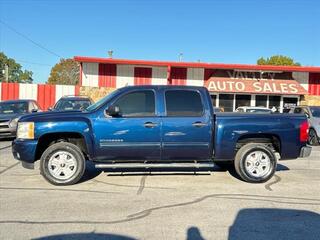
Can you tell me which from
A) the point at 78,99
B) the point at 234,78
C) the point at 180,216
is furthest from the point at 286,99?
the point at 180,216

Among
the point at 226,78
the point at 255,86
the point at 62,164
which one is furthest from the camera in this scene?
the point at 226,78

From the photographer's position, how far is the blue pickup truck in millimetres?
8016

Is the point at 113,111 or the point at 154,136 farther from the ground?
the point at 113,111

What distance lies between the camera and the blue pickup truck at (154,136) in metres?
8.02

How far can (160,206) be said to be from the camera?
648cm

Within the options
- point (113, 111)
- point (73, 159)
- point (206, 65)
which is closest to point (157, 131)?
point (113, 111)

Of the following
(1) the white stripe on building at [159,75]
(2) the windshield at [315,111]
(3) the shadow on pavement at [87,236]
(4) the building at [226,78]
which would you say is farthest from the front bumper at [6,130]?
(1) the white stripe on building at [159,75]

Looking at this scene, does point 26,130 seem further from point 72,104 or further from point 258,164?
point 72,104

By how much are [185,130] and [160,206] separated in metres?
2.06

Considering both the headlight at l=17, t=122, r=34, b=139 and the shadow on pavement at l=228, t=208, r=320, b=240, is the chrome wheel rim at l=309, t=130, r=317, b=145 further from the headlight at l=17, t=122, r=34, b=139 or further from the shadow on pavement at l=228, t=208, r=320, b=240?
the headlight at l=17, t=122, r=34, b=139

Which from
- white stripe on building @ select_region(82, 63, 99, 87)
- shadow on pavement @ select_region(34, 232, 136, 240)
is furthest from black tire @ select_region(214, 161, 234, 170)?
white stripe on building @ select_region(82, 63, 99, 87)

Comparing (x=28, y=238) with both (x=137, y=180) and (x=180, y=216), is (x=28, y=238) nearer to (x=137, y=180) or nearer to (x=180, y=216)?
(x=180, y=216)

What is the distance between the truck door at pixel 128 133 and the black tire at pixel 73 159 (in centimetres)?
36

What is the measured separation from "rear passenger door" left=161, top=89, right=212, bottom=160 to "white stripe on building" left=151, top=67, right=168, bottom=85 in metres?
18.0
